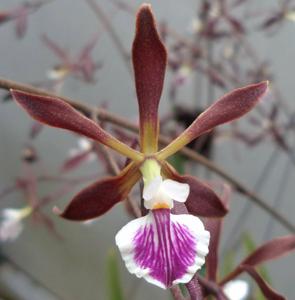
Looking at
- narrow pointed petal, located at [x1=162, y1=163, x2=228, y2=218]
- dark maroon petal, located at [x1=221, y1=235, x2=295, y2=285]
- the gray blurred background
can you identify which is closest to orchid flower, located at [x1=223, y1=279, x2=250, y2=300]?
dark maroon petal, located at [x1=221, y1=235, x2=295, y2=285]

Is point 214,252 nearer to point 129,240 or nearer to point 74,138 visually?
point 129,240

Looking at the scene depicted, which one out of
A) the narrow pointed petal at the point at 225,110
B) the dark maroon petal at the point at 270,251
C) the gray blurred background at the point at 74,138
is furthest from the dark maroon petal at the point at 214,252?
the gray blurred background at the point at 74,138

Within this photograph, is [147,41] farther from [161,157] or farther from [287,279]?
[287,279]

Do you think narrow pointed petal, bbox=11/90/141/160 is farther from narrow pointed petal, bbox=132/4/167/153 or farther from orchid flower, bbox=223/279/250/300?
orchid flower, bbox=223/279/250/300

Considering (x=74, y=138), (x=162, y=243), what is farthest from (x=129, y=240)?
(x=74, y=138)

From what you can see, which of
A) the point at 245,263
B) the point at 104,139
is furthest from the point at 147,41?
the point at 245,263
